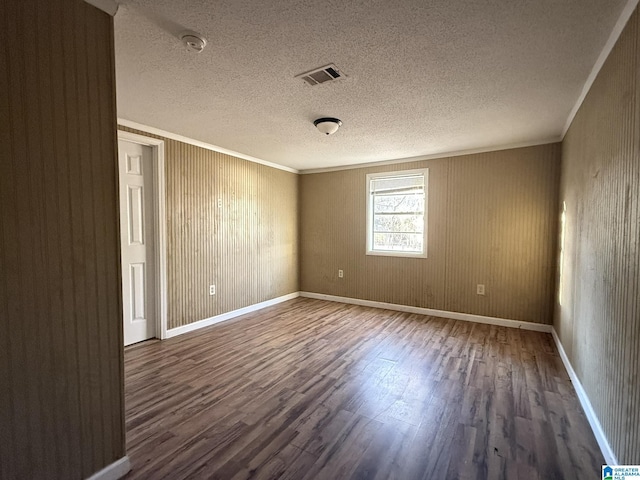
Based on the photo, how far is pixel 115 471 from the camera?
4.93 feet

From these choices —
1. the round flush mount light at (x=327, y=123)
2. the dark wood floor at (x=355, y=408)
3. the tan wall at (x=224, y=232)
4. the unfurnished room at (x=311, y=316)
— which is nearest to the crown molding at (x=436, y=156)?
the unfurnished room at (x=311, y=316)

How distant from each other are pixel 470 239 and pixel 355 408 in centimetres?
308

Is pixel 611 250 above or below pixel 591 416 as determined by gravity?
above

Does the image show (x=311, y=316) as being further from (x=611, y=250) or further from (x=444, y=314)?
(x=611, y=250)

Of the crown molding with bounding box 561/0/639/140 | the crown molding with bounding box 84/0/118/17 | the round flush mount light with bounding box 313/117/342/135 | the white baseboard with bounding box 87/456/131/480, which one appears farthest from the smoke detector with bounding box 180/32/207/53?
the white baseboard with bounding box 87/456/131/480

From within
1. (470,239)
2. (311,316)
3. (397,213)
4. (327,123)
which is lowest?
(311,316)

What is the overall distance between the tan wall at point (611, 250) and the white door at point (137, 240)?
4.06 m

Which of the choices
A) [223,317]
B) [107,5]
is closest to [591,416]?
[107,5]

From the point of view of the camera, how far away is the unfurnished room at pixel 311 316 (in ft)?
4.31

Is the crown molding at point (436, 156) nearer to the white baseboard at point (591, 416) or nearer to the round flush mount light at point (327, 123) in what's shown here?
the round flush mount light at point (327, 123)

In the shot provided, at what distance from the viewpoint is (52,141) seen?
1295 mm

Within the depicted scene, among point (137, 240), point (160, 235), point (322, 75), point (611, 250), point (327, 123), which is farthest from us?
point (160, 235)

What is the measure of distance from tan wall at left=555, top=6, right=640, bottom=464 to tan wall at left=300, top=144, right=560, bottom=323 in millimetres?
1247

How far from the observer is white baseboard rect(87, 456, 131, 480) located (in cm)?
145
